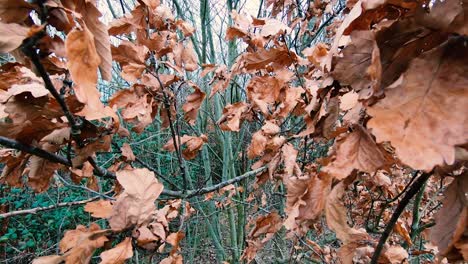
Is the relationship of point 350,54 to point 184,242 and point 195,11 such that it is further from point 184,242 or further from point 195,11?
point 184,242

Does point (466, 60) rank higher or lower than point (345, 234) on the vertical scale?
higher

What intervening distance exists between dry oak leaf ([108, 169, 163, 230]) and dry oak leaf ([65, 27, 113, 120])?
275mm

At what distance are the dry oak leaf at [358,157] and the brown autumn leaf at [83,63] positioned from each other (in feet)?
1.07

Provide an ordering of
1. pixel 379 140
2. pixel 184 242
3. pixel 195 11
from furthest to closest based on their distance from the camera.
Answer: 1. pixel 184 242
2. pixel 195 11
3. pixel 379 140

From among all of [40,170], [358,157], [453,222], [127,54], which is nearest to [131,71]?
[127,54]

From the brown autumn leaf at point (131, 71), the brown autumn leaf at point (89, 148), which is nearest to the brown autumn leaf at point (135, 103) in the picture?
the brown autumn leaf at point (131, 71)

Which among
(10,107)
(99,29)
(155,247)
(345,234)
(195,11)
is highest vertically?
(195,11)

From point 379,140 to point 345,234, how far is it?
22cm

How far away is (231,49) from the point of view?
2977mm

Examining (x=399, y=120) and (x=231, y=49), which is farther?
(x=231, y=49)

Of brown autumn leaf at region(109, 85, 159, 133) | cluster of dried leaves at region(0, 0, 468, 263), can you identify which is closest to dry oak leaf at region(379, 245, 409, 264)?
cluster of dried leaves at region(0, 0, 468, 263)

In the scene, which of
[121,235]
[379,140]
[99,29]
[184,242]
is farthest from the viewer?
[184,242]

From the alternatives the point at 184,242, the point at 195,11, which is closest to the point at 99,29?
the point at 195,11

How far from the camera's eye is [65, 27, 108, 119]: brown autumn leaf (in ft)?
1.23
